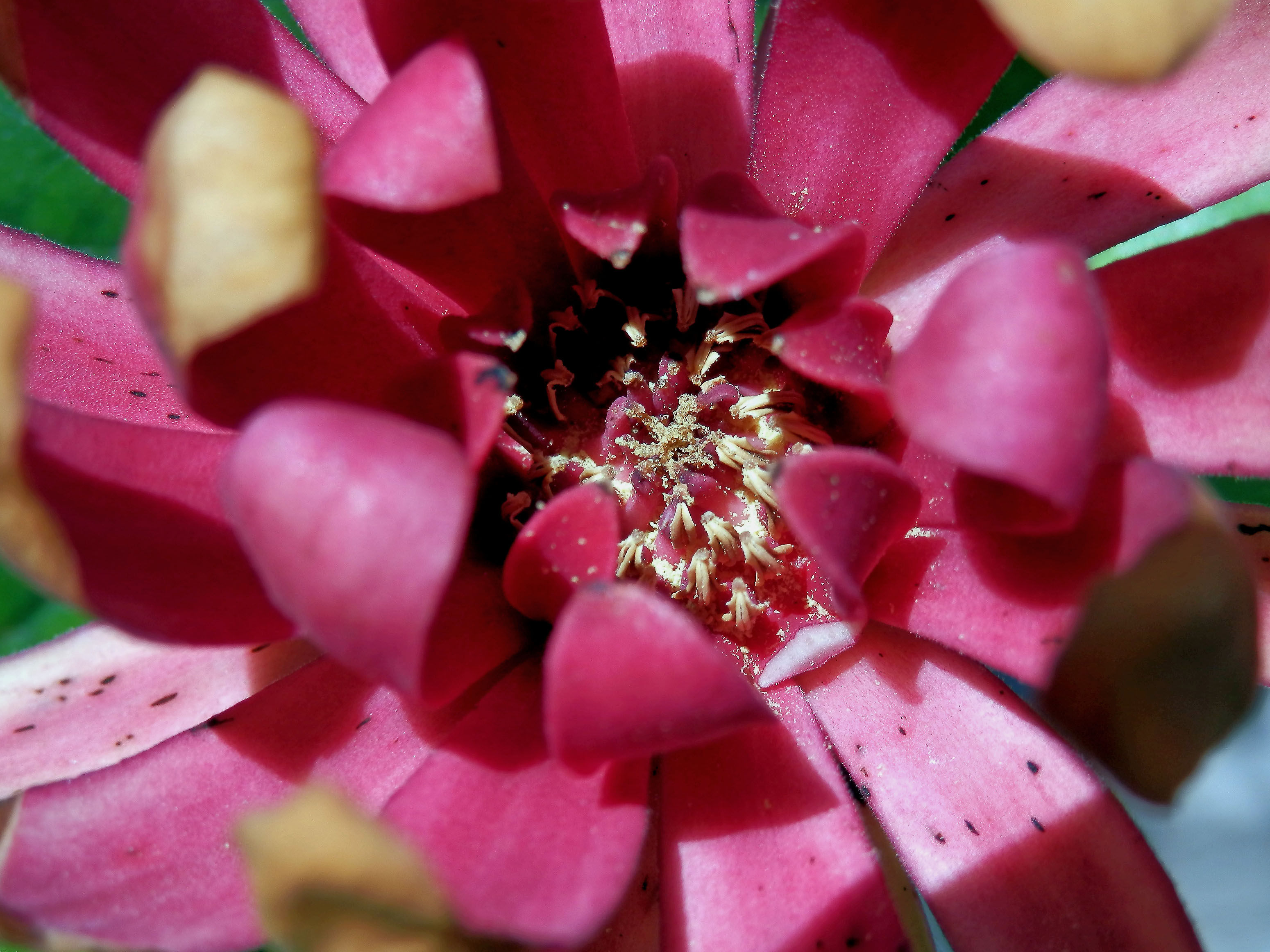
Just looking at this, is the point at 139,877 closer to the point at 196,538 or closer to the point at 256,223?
the point at 196,538

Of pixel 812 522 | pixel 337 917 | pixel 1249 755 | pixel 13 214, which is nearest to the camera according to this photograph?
pixel 337 917

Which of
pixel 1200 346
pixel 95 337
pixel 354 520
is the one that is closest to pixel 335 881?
pixel 354 520

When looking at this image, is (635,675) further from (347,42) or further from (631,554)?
(347,42)

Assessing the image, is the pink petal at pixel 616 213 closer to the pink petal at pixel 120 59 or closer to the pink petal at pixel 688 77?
the pink petal at pixel 688 77

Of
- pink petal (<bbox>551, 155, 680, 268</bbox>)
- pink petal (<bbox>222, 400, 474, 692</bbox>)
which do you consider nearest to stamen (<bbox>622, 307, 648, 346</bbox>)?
pink petal (<bbox>551, 155, 680, 268</bbox>)

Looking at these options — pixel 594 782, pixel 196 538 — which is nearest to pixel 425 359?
pixel 196 538

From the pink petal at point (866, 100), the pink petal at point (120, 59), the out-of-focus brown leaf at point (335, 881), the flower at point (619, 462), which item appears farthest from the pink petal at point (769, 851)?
the pink petal at point (120, 59)
